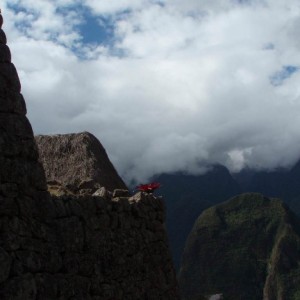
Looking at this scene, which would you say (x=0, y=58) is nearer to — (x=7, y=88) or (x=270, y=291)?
(x=7, y=88)

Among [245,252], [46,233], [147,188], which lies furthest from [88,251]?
[245,252]

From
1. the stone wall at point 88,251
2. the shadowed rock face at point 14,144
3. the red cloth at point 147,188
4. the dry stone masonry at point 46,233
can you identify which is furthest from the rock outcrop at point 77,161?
the shadowed rock face at point 14,144

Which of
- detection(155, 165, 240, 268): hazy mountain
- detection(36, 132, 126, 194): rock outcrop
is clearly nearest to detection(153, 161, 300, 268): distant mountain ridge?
detection(155, 165, 240, 268): hazy mountain

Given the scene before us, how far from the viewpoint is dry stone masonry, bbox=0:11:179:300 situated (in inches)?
193

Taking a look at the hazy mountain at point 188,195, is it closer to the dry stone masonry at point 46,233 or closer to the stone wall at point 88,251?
the stone wall at point 88,251

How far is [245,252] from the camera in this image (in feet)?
279

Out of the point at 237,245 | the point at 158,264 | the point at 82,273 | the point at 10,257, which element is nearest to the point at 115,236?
the point at 82,273

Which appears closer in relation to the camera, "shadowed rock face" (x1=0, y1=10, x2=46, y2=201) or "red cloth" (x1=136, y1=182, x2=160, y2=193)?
"shadowed rock face" (x1=0, y1=10, x2=46, y2=201)

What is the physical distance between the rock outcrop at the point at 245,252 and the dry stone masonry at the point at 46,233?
64.0 m

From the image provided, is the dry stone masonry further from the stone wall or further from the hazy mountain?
the hazy mountain

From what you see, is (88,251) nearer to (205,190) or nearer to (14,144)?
(14,144)

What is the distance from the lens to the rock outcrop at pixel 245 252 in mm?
73250

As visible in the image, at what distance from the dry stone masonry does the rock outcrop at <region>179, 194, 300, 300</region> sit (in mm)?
63973

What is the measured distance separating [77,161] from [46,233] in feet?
11.4
